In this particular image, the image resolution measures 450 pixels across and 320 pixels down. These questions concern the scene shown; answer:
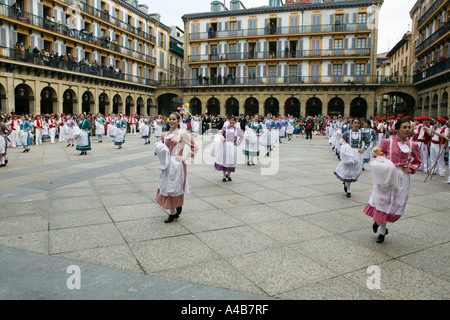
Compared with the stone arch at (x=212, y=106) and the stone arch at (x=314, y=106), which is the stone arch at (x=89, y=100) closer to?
the stone arch at (x=212, y=106)

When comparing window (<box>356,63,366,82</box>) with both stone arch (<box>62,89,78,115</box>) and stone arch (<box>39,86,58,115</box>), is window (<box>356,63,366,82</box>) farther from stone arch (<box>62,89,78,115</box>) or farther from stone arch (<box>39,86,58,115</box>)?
stone arch (<box>39,86,58,115</box>)

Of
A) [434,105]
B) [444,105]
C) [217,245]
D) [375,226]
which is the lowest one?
[217,245]

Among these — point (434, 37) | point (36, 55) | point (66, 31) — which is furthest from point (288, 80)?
point (36, 55)

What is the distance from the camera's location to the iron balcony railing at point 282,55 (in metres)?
39.5

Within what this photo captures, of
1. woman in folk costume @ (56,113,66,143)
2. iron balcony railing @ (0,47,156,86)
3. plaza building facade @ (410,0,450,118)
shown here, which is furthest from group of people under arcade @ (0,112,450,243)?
plaza building facade @ (410,0,450,118)

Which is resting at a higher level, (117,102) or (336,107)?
(117,102)

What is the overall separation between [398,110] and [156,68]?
33219mm

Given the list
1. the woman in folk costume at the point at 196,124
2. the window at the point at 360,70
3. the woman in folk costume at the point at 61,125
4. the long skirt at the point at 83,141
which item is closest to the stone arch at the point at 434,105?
the window at the point at 360,70

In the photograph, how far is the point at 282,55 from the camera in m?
41.8

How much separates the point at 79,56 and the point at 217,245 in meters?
33.8

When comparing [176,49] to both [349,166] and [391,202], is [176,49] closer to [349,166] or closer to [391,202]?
[349,166]

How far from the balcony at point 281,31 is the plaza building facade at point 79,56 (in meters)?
7.28

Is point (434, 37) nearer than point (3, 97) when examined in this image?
No

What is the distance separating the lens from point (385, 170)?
175 inches
